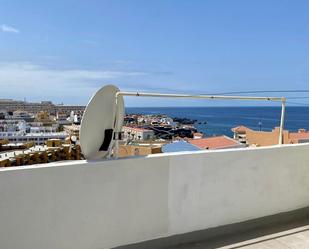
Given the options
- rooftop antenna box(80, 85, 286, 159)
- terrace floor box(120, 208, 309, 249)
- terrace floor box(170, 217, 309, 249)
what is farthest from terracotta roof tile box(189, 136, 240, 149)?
rooftop antenna box(80, 85, 286, 159)

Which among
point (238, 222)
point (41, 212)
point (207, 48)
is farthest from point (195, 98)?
point (207, 48)

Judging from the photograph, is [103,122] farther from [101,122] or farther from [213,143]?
[213,143]

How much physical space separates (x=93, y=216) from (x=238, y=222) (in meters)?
1.36

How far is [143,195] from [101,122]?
2.05ft

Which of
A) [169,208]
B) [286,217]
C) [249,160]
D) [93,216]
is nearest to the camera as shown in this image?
[93,216]

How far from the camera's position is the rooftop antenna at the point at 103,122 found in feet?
6.93

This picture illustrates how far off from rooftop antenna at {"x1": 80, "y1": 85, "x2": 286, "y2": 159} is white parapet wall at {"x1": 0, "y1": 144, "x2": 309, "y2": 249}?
0.12m

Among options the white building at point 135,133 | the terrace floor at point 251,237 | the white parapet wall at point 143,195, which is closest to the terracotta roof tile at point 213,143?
the white building at point 135,133

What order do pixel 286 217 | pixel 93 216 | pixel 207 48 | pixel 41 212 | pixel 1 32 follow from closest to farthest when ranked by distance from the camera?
1. pixel 41 212
2. pixel 93 216
3. pixel 286 217
4. pixel 1 32
5. pixel 207 48

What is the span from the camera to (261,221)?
2.94 meters

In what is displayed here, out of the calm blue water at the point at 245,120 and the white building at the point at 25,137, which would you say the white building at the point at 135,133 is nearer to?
the calm blue water at the point at 245,120

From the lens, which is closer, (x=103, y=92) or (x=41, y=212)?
(x=41, y=212)

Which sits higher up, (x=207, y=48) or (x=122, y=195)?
(x=207, y=48)

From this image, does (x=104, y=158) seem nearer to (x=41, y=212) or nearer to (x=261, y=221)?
(x=41, y=212)
